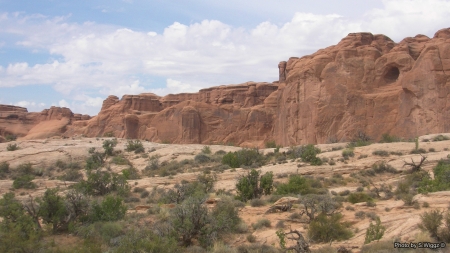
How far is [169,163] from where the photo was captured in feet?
97.6

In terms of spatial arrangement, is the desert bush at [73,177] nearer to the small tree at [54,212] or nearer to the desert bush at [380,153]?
the small tree at [54,212]

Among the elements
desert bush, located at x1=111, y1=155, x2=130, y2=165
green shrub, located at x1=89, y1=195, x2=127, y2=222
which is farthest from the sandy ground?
green shrub, located at x1=89, y1=195, x2=127, y2=222

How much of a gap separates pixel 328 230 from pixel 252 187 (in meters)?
6.15

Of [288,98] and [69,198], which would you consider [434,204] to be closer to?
[69,198]

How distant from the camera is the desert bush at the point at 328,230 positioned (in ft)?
32.0

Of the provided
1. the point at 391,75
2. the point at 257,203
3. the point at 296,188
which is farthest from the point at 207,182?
the point at 391,75

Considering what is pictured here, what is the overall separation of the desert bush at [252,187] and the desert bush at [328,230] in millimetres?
5449

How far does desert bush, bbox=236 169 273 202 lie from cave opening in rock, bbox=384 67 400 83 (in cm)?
2398

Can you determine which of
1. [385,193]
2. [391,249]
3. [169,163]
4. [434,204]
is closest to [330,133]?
[169,163]

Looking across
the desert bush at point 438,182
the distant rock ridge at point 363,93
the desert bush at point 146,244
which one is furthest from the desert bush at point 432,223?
the distant rock ridge at point 363,93

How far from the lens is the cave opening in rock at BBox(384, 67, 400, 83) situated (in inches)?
1426

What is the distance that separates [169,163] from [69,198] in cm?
1704

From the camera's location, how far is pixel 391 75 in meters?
36.5

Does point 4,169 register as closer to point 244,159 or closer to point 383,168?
point 244,159
